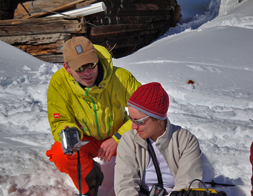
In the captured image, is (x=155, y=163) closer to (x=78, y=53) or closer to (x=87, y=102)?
(x=87, y=102)

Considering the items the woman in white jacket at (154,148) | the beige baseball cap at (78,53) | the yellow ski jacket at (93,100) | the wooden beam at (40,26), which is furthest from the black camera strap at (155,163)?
the wooden beam at (40,26)

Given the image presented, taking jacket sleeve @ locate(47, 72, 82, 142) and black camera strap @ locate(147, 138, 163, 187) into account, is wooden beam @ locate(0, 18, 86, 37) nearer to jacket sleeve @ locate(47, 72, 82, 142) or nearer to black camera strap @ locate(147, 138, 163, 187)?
jacket sleeve @ locate(47, 72, 82, 142)

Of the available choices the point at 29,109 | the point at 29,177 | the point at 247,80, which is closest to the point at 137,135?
the point at 29,177

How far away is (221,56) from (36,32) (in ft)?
13.1

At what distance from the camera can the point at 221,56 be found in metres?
5.08

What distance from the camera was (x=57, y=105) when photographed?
1.96 meters

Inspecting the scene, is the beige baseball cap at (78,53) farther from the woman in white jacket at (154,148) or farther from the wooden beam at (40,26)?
the wooden beam at (40,26)

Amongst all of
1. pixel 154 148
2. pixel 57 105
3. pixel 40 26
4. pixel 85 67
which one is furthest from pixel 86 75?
pixel 40 26

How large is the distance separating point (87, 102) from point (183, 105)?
183 centimetres

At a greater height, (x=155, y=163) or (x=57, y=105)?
(x=57, y=105)

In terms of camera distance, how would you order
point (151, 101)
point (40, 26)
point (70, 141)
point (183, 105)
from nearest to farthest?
1. point (151, 101)
2. point (70, 141)
3. point (183, 105)
4. point (40, 26)

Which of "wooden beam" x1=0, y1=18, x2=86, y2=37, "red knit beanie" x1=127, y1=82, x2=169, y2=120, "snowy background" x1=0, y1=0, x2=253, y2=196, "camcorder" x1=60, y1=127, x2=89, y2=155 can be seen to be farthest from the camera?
"wooden beam" x1=0, y1=18, x2=86, y2=37

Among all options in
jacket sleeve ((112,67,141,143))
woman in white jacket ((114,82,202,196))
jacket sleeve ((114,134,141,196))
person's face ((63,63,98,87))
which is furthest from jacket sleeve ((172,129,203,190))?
person's face ((63,63,98,87))

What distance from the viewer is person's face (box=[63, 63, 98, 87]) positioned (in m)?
1.86
